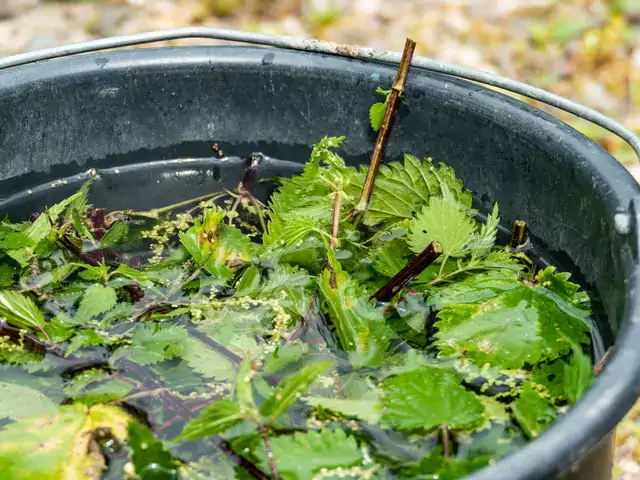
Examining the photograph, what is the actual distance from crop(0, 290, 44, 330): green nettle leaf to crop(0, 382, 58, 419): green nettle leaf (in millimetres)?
99

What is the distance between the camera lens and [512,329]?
1039 millimetres

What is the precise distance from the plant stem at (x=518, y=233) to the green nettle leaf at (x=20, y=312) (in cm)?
76

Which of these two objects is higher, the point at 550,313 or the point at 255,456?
the point at 550,313

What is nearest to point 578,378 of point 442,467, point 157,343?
point 442,467

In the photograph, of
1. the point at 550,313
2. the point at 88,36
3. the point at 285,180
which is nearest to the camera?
the point at 550,313

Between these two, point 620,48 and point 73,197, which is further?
point 620,48

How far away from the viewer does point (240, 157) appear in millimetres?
1466

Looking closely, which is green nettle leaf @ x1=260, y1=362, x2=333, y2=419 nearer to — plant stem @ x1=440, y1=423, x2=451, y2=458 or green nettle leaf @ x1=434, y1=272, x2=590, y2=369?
plant stem @ x1=440, y1=423, x2=451, y2=458

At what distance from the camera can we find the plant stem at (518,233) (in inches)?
47.0

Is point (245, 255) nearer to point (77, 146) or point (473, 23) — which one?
point (77, 146)

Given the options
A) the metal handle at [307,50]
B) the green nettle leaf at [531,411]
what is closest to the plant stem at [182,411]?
the green nettle leaf at [531,411]

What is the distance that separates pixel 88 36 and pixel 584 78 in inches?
91.4

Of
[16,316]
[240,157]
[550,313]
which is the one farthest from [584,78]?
[16,316]

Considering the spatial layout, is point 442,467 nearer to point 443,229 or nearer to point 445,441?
point 445,441
